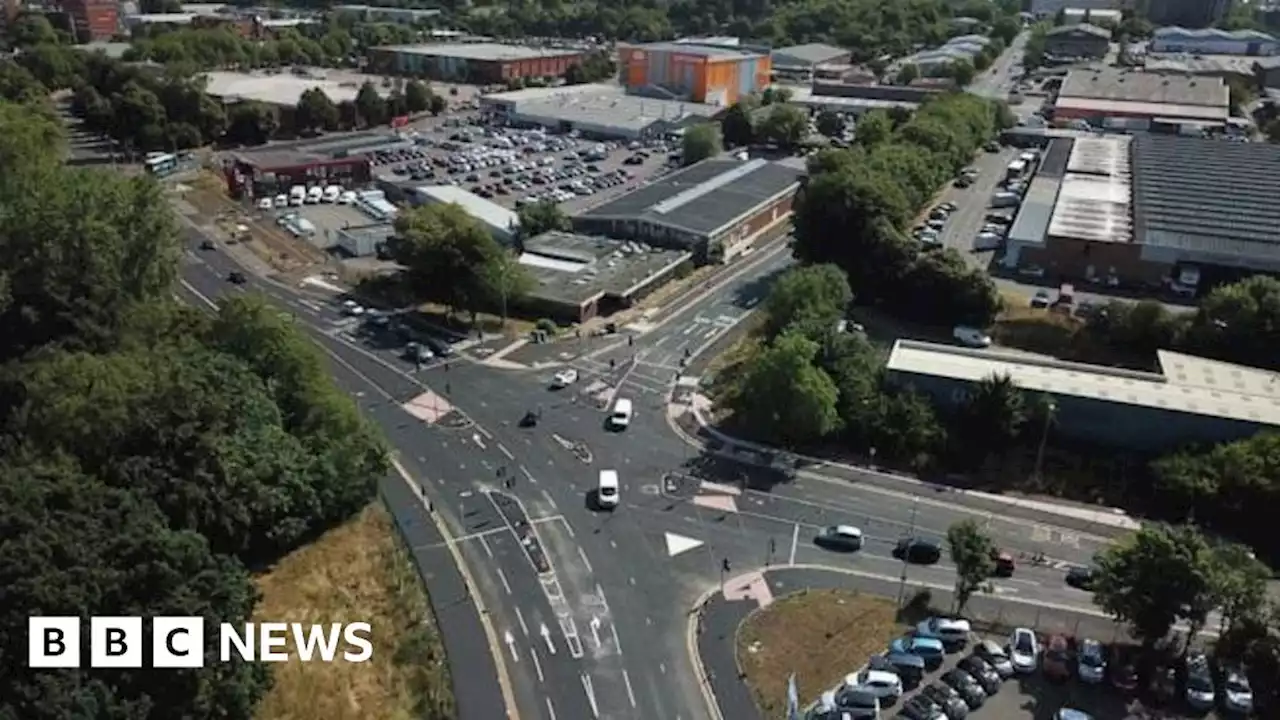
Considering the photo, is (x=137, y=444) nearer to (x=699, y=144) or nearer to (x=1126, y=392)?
(x=1126, y=392)

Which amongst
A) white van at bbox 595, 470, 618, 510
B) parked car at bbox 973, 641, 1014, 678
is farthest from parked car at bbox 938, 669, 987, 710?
white van at bbox 595, 470, 618, 510

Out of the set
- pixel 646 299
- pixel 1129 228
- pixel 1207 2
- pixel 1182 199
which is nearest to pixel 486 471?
pixel 646 299

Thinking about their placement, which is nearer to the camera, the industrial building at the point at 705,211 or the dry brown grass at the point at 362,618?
the dry brown grass at the point at 362,618

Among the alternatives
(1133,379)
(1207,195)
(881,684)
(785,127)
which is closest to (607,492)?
(881,684)

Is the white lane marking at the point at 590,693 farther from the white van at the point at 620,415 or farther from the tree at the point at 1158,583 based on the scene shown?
the white van at the point at 620,415

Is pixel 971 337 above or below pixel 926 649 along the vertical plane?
above

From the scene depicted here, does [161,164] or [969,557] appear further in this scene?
[161,164]

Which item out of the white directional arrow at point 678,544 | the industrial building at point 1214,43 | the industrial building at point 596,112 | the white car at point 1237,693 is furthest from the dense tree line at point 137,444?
the industrial building at point 1214,43

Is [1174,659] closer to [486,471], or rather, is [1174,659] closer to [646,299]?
[486,471]
